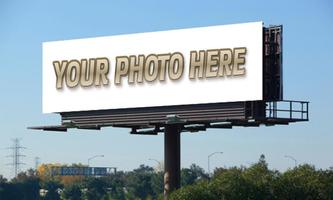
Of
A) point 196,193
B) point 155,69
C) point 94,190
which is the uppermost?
point 155,69

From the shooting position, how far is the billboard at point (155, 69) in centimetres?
6247

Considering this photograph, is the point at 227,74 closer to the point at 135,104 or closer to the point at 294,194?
the point at 135,104

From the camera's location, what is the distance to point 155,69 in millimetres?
65875

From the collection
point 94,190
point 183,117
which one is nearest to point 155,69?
point 183,117

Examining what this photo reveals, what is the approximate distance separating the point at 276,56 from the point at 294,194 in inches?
643

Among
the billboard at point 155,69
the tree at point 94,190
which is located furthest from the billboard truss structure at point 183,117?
the tree at point 94,190

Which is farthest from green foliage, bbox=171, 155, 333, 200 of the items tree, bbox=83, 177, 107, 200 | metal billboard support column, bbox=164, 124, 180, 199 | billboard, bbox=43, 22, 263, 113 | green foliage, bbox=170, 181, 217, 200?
tree, bbox=83, 177, 107, 200

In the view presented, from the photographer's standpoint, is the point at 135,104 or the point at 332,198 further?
the point at 332,198

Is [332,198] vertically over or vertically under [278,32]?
under

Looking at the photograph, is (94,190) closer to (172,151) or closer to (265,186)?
(265,186)

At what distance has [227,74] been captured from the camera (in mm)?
63125

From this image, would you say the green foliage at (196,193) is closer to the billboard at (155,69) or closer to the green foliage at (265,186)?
the green foliage at (265,186)

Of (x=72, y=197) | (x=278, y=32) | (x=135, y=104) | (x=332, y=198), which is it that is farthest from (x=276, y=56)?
(x=72, y=197)

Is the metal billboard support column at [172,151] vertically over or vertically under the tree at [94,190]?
over
